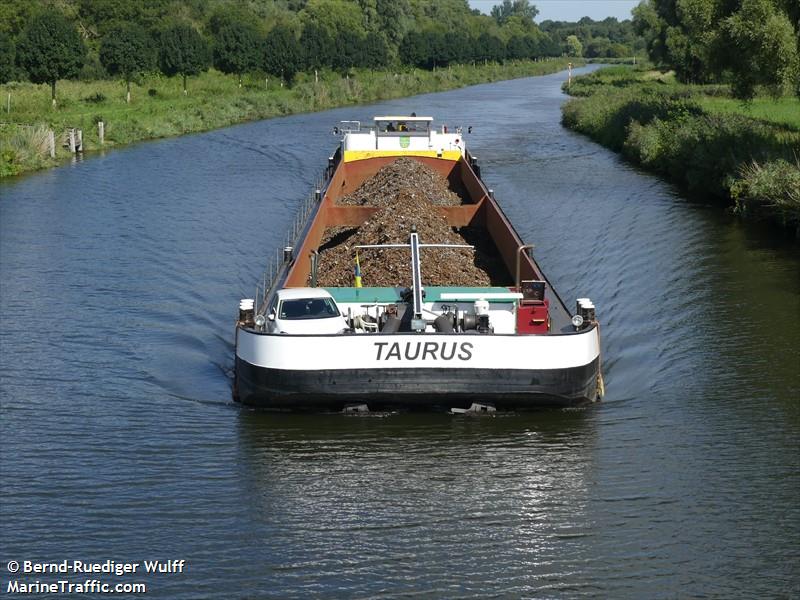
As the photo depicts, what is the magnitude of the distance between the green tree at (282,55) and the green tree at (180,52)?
27.0ft

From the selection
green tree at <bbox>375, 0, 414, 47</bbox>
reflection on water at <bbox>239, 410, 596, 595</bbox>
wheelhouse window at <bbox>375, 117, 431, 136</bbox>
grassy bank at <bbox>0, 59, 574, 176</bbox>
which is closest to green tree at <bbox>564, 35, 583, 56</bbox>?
green tree at <bbox>375, 0, 414, 47</bbox>

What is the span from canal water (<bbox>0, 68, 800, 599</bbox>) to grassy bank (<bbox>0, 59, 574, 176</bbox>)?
1658 cm

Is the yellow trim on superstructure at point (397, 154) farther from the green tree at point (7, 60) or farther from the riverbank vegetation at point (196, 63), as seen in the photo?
the green tree at point (7, 60)

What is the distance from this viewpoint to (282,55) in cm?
6950

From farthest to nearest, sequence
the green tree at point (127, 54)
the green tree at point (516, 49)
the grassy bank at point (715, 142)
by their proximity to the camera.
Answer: the green tree at point (516, 49) < the green tree at point (127, 54) < the grassy bank at point (715, 142)

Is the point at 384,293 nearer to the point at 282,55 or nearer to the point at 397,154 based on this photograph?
the point at 397,154

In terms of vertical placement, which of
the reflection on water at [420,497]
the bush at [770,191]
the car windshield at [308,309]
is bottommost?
the reflection on water at [420,497]

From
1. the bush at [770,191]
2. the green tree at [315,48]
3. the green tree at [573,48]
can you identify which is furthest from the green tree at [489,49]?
the bush at [770,191]

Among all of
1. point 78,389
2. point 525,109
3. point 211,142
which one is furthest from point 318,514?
point 525,109

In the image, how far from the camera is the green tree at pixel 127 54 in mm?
55281

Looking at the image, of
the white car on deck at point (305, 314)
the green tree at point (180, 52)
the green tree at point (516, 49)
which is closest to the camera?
the white car on deck at point (305, 314)

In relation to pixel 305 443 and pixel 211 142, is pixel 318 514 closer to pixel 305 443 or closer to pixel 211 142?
pixel 305 443

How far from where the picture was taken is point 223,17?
79500 mm

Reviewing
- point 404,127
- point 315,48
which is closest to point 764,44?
point 404,127
